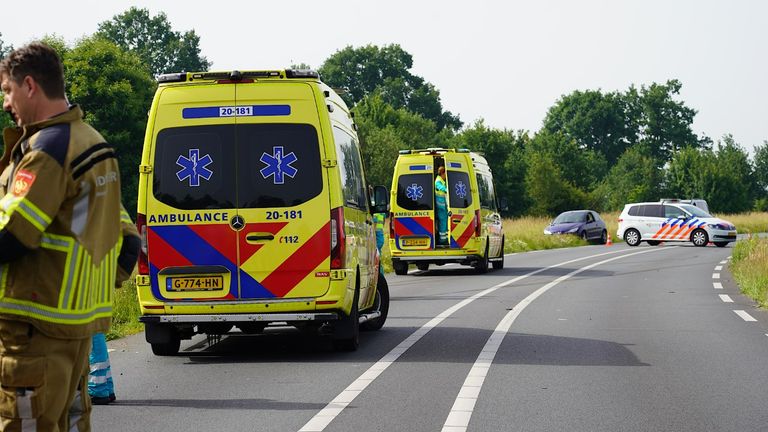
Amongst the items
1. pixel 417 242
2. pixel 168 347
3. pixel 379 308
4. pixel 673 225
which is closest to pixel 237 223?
pixel 168 347

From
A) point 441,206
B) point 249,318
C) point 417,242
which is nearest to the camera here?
point 249,318

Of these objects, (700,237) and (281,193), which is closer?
(281,193)

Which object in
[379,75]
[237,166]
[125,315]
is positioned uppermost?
[379,75]

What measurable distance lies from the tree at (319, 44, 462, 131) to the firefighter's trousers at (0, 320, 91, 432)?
99.2m

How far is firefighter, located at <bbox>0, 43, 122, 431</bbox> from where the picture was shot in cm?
367

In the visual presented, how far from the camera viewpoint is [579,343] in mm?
11258

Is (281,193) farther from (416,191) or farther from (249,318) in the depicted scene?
(416,191)

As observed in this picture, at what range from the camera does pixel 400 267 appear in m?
24.7

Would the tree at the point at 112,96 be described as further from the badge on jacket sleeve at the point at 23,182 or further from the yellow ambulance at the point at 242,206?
the badge on jacket sleeve at the point at 23,182

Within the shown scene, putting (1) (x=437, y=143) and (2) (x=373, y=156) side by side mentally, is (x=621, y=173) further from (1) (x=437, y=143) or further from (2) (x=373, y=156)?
(2) (x=373, y=156)

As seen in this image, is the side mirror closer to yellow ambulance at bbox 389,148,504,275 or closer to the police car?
yellow ambulance at bbox 389,148,504,275

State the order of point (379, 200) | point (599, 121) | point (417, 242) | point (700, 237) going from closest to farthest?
1. point (379, 200)
2. point (417, 242)
3. point (700, 237)
4. point (599, 121)

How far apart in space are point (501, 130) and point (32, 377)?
260ft

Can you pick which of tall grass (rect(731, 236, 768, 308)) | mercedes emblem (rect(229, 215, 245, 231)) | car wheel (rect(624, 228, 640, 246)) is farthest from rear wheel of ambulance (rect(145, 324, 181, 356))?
car wheel (rect(624, 228, 640, 246))
